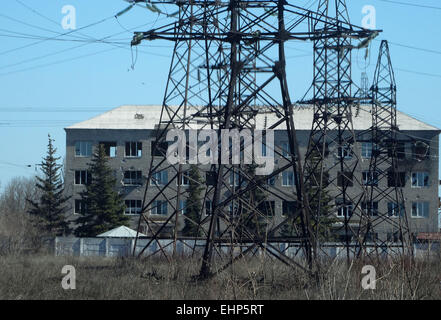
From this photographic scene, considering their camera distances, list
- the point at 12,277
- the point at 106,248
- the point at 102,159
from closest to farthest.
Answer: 1. the point at 12,277
2. the point at 106,248
3. the point at 102,159

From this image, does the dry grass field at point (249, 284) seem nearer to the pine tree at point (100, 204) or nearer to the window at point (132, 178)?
the pine tree at point (100, 204)

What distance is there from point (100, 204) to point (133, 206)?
21.4 ft

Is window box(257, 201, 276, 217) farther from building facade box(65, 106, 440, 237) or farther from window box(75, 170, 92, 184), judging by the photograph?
window box(75, 170, 92, 184)

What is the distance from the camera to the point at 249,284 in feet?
44.9

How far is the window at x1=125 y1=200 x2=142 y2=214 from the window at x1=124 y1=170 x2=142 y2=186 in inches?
58.1

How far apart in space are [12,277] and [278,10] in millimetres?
9559

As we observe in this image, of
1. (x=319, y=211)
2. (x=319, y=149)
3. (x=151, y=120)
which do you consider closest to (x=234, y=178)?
(x=319, y=211)

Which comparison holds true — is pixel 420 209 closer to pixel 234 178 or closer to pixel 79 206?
pixel 79 206
